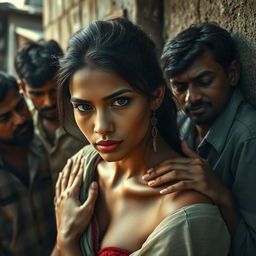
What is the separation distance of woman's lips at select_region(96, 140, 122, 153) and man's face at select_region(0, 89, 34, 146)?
1.15 m

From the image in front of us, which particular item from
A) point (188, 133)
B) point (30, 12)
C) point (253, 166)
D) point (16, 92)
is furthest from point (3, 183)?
point (30, 12)

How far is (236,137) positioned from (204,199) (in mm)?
420

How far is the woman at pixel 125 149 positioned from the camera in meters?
1.20

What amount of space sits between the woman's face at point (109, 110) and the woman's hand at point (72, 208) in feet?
1.08

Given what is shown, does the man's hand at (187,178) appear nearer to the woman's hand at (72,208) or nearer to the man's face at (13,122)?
the woman's hand at (72,208)

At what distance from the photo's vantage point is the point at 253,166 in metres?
1.46

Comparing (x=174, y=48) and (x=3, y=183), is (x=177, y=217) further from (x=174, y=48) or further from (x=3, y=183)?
(x=3, y=183)

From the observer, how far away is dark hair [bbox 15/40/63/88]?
2.58 meters

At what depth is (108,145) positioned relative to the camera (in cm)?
129

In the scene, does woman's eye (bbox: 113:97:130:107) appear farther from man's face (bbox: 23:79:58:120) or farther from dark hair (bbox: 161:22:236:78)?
man's face (bbox: 23:79:58:120)

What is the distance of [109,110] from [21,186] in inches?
49.3

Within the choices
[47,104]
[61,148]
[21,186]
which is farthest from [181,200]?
[47,104]

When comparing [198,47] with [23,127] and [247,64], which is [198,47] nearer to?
[247,64]

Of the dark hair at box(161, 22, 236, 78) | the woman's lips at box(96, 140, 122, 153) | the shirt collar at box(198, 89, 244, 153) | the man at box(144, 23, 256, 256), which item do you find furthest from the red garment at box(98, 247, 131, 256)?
the dark hair at box(161, 22, 236, 78)
